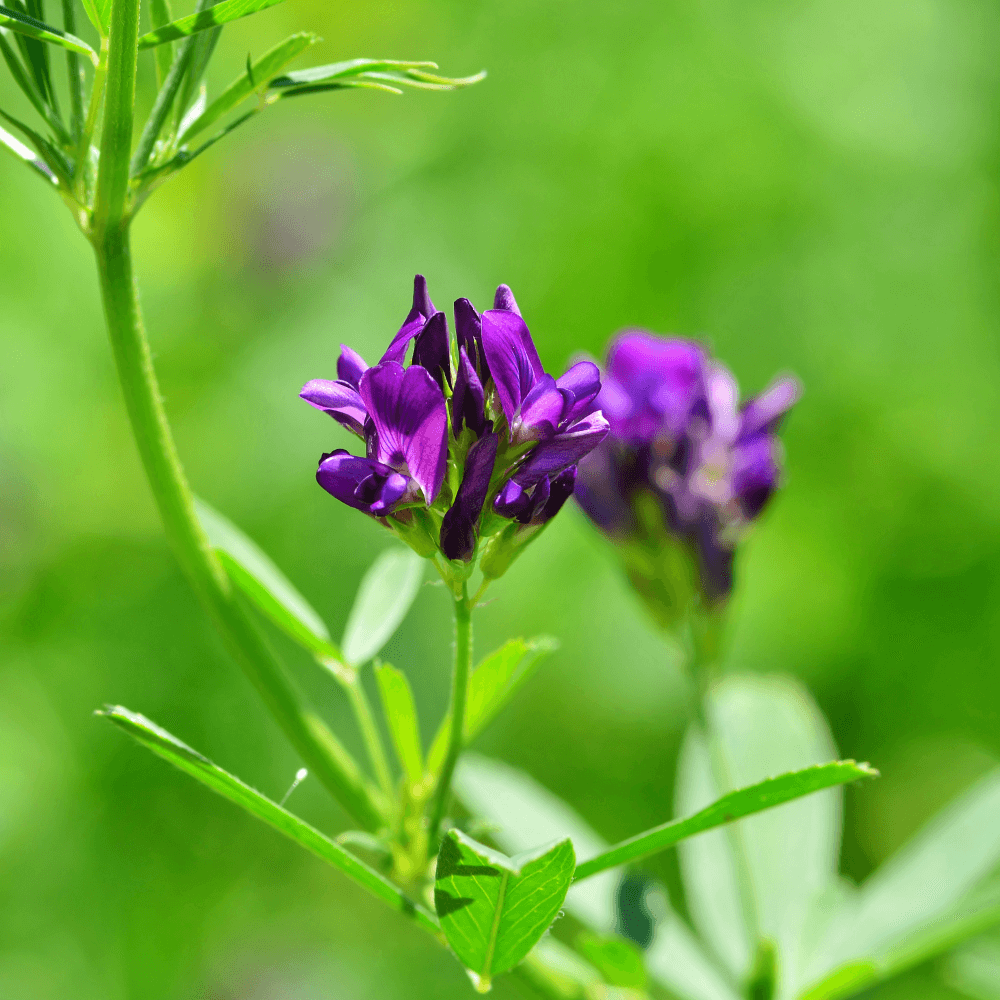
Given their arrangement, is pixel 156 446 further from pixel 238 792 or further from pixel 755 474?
pixel 755 474

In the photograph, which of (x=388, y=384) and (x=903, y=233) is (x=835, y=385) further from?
(x=388, y=384)

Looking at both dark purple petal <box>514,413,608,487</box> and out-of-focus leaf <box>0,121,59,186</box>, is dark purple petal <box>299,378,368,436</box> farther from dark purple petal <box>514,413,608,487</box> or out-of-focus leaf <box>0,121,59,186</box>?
out-of-focus leaf <box>0,121,59,186</box>

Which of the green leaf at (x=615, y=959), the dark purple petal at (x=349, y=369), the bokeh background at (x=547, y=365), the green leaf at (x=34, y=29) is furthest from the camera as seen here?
the bokeh background at (x=547, y=365)

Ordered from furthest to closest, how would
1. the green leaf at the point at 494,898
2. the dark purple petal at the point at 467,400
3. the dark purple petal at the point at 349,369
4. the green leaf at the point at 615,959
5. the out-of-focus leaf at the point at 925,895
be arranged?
the out-of-focus leaf at the point at 925,895
the green leaf at the point at 615,959
the dark purple petal at the point at 349,369
the dark purple petal at the point at 467,400
the green leaf at the point at 494,898

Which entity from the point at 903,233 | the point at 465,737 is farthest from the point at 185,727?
the point at 903,233

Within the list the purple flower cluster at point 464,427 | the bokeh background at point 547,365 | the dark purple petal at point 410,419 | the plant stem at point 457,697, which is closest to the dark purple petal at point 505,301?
the purple flower cluster at point 464,427

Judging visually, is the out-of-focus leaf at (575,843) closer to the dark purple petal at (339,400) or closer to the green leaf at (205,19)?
the dark purple petal at (339,400)

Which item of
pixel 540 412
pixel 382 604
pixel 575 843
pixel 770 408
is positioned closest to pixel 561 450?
pixel 540 412
